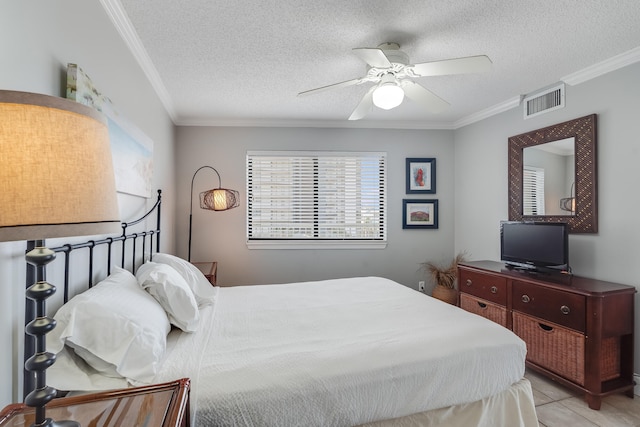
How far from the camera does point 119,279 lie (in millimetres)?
1681

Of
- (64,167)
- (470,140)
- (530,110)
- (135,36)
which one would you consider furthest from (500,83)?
(64,167)

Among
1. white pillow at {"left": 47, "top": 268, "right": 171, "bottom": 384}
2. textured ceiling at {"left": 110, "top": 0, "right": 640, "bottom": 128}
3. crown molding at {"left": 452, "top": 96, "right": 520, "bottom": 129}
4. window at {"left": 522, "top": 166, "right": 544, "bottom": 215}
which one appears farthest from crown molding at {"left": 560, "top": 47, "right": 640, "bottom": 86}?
white pillow at {"left": 47, "top": 268, "right": 171, "bottom": 384}

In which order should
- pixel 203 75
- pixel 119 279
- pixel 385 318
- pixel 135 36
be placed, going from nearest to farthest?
1. pixel 119 279
2. pixel 385 318
3. pixel 135 36
4. pixel 203 75

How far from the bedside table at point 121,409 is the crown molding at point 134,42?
1950 millimetres

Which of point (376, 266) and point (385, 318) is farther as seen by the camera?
point (376, 266)

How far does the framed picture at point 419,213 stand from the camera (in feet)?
14.1

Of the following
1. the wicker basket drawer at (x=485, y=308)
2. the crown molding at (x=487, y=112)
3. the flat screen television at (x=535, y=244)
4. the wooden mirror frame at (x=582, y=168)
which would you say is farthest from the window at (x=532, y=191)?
the wicker basket drawer at (x=485, y=308)

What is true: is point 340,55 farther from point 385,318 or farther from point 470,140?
point 470,140

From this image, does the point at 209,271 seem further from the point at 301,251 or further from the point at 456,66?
the point at 456,66

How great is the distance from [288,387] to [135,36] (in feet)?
7.75

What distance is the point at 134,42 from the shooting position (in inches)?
85.1

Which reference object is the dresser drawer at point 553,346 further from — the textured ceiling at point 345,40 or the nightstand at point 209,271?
the nightstand at point 209,271

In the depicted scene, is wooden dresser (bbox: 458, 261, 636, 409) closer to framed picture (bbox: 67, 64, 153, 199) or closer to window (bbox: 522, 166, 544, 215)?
window (bbox: 522, 166, 544, 215)

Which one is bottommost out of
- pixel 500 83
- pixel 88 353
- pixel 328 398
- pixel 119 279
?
pixel 328 398
